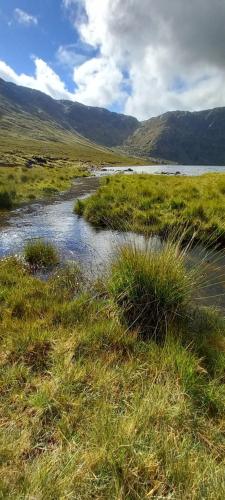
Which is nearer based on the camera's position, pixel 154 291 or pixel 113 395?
pixel 113 395

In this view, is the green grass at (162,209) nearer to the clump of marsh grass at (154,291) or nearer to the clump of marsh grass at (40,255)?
the clump of marsh grass at (40,255)

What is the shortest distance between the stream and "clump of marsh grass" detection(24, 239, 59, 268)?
419 mm

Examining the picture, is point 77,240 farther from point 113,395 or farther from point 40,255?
point 113,395

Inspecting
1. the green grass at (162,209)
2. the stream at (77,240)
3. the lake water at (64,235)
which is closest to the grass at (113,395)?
the stream at (77,240)

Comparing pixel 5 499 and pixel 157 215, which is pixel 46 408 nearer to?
pixel 5 499

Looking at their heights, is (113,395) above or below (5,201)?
above

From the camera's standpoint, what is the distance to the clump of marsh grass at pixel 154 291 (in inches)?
229

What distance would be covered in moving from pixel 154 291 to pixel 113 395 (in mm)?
2250

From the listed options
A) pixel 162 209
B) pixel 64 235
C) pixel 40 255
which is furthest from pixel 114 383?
pixel 162 209

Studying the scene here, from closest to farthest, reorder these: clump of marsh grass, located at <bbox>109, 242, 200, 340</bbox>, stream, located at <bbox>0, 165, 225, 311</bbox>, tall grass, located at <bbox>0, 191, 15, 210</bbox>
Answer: clump of marsh grass, located at <bbox>109, 242, 200, 340</bbox> < stream, located at <bbox>0, 165, 225, 311</bbox> < tall grass, located at <bbox>0, 191, 15, 210</bbox>

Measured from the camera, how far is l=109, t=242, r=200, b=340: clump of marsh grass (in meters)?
5.82

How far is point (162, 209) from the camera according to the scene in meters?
17.0

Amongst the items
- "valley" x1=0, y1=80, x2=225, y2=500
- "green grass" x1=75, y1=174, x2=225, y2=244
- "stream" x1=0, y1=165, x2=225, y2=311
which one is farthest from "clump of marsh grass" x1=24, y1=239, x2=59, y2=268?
"green grass" x1=75, y1=174, x2=225, y2=244

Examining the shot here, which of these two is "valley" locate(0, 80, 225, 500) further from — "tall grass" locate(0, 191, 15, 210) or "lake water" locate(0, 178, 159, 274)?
"tall grass" locate(0, 191, 15, 210)
